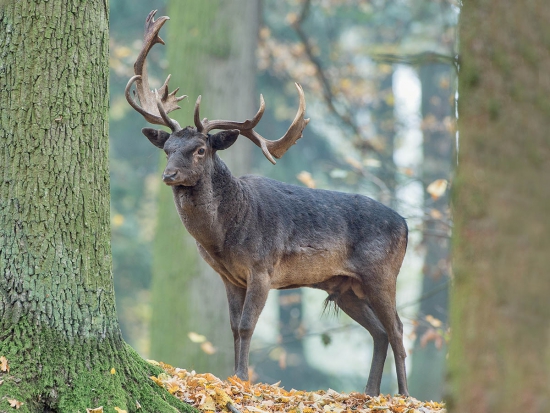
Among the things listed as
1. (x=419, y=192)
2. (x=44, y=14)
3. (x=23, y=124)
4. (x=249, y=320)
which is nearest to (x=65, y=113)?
(x=23, y=124)

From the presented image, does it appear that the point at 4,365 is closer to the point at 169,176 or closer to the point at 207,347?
the point at 169,176

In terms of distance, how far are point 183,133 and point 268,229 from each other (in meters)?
1.28

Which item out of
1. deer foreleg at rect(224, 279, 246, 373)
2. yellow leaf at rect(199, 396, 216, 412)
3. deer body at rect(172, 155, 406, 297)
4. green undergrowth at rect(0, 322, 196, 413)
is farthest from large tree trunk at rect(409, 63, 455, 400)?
green undergrowth at rect(0, 322, 196, 413)

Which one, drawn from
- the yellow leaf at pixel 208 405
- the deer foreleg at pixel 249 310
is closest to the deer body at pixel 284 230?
the deer foreleg at pixel 249 310

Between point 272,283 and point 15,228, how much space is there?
3.06m

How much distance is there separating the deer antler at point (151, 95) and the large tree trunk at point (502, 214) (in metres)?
4.23

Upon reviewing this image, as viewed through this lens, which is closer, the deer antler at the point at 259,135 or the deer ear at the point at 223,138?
the deer ear at the point at 223,138

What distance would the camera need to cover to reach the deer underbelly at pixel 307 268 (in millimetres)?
7301

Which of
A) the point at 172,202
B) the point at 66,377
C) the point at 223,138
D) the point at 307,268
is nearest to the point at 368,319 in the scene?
the point at 307,268

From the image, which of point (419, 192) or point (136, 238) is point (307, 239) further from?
point (136, 238)

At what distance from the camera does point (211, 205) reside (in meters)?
6.82

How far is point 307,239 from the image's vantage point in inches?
292

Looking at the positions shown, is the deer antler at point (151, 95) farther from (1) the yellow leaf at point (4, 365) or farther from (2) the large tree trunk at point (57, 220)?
(1) the yellow leaf at point (4, 365)

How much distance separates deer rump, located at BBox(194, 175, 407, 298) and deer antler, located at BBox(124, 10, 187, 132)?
3.42 feet
